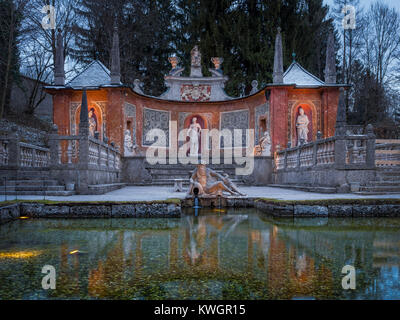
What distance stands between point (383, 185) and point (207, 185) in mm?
5614

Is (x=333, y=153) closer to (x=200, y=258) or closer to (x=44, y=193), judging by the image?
(x=200, y=258)

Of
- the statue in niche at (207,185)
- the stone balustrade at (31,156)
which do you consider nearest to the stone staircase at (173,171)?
the stone balustrade at (31,156)

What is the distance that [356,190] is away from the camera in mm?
10258

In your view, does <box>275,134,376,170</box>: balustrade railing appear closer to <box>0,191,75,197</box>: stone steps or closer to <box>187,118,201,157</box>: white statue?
<box>0,191,75,197</box>: stone steps

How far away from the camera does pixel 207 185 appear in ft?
30.3

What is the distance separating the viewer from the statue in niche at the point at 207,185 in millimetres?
9141

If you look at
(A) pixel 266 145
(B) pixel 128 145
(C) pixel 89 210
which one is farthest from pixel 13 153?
(A) pixel 266 145

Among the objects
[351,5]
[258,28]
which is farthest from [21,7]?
[351,5]

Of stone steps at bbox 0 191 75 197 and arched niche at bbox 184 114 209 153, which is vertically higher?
arched niche at bbox 184 114 209 153

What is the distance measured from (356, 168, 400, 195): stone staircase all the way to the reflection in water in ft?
12.9

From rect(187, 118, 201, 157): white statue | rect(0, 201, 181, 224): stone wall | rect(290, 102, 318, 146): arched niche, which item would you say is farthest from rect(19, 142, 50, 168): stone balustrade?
rect(290, 102, 318, 146): arched niche

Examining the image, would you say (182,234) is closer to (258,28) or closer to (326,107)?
(326,107)

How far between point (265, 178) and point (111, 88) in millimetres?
9208

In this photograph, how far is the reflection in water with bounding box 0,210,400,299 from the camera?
110 inches
